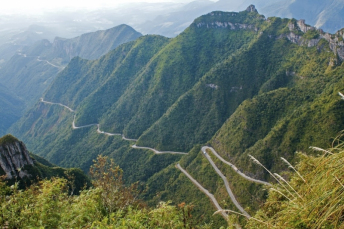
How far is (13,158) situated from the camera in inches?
2231

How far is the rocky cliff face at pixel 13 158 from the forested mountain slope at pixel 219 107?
30.6 meters

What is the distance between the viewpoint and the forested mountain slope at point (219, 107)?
2891 inches

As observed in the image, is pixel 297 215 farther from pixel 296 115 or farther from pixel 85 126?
pixel 85 126

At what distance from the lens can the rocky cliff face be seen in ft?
179

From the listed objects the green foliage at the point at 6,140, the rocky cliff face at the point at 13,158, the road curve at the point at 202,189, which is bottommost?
the road curve at the point at 202,189

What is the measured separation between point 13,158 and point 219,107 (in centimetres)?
8947

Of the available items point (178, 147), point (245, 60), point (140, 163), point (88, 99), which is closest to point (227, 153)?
point (178, 147)

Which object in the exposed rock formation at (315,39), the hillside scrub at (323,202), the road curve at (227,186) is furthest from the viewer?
the exposed rock formation at (315,39)

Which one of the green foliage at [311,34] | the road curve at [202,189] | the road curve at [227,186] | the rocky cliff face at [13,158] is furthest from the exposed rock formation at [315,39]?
the rocky cliff face at [13,158]

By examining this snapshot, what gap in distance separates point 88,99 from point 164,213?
192372mm

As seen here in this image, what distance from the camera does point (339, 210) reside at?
21.0 ft

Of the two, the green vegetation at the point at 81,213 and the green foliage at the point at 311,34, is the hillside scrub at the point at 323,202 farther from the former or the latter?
the green foliage at the point at 311,34

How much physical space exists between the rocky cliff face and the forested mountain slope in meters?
30.6

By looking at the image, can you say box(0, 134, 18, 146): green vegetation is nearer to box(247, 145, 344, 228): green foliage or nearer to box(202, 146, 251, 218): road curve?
box(202, 146, 251, 218): road curve
